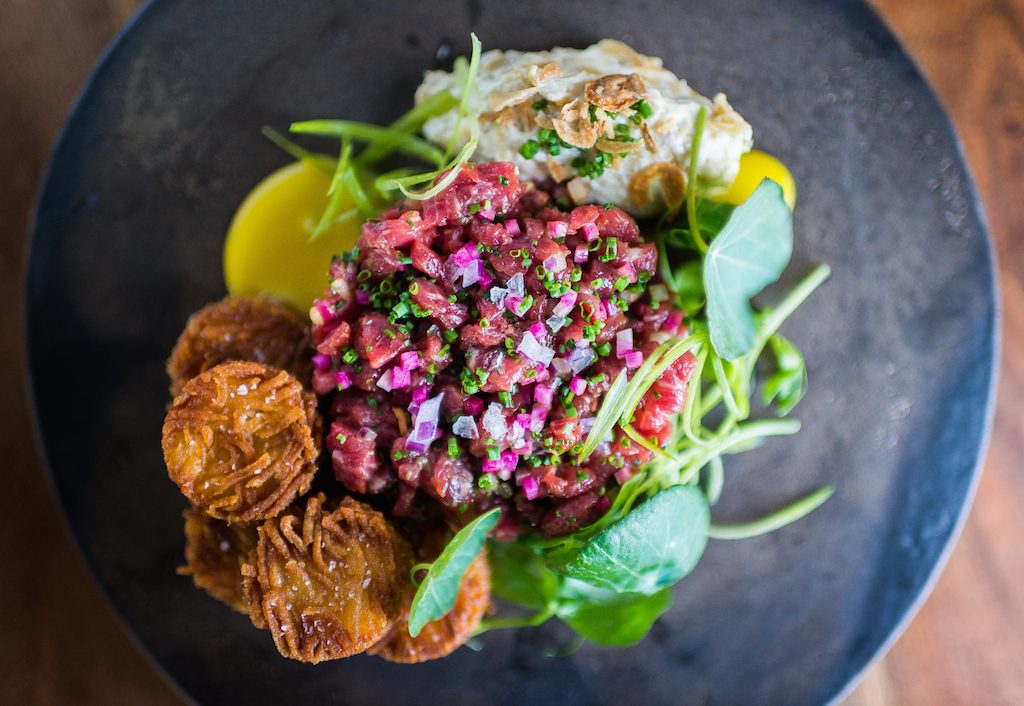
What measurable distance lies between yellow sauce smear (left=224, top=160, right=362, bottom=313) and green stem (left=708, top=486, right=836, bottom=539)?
1.76 metres

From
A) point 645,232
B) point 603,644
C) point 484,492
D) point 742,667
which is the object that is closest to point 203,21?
point 645,232

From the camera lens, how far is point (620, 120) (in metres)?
2.58

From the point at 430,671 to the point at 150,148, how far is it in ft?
7.19

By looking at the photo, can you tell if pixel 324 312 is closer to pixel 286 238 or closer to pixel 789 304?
pixel 286 238

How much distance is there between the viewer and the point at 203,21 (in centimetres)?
287

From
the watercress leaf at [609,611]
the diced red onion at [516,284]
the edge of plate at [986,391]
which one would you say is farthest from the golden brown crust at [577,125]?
the watercress leaf at [609,611]

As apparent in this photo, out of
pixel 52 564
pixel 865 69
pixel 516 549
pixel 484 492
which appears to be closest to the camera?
pixel 484 492

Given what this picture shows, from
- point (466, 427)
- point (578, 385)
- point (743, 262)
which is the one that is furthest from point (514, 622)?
point (743, 262)

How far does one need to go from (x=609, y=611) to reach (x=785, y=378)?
1059 mm

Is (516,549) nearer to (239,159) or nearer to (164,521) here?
(164,521)

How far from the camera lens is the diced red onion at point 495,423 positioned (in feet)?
7.55

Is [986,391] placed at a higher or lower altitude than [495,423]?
lower

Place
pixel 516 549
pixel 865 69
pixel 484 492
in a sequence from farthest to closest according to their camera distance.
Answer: pixel 865 69
pixel 516 549
pixel 484 492

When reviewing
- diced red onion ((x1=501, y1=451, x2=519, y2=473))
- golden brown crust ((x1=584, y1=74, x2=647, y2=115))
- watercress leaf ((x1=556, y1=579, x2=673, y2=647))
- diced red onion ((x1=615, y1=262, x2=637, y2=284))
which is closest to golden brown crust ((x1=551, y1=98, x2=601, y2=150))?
golden brown crust ((x1=584, y1=74, x2=647, y2=115))
